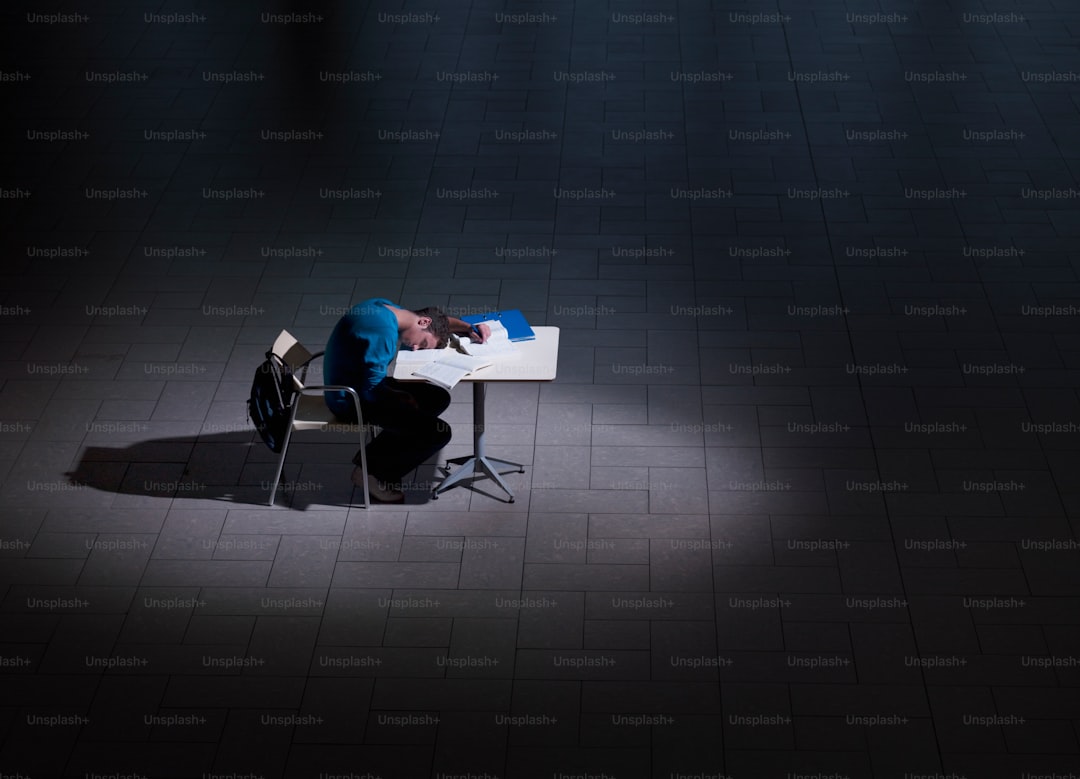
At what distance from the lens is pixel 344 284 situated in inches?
331

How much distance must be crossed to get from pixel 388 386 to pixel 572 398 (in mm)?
1396

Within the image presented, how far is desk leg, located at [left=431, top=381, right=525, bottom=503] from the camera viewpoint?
21.8ft

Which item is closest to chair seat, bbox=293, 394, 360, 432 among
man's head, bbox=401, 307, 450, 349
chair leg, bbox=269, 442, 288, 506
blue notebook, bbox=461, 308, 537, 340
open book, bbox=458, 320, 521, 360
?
chair leg, bbox=269, 442, 288, 506

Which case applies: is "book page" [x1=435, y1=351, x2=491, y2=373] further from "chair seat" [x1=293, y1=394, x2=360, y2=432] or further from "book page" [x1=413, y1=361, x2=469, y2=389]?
"chair seat" [x1=293, y1=394, x2=360, y2=432]

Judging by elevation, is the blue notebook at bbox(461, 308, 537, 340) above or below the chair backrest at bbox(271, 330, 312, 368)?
above

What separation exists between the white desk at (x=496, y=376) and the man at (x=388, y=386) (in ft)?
0.36

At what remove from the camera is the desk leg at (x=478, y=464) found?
261 inches

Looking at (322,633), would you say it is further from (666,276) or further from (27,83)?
(27,83)

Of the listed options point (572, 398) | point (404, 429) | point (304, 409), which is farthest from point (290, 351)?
point (572, 398)

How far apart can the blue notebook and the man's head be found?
8.3 inches

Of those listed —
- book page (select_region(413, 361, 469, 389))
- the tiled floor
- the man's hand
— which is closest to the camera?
the tiled floor

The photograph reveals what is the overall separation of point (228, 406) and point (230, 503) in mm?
886

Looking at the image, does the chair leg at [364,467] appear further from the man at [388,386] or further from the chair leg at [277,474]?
the chair leg at [277,474]

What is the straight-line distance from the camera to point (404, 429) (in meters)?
6.49
